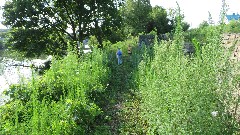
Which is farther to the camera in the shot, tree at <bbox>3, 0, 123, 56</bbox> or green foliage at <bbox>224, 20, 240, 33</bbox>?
tree at <bbox>3, 0, 123, 56</bbox>

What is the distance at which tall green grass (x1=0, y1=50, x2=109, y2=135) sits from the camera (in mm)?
4004

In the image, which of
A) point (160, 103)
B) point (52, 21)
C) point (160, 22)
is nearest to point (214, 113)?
point (160, 103)

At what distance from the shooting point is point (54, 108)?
4.44 meters

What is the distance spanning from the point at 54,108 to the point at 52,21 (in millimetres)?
→ 16823

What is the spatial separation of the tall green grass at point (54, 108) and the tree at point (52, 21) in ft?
40.5

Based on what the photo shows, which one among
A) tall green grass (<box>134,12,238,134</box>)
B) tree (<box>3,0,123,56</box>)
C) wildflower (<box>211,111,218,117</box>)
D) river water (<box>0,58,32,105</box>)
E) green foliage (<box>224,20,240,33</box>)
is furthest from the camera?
tree (<box>3,0,123,56</box>)

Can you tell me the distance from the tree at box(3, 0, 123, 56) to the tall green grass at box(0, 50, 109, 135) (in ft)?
40.5

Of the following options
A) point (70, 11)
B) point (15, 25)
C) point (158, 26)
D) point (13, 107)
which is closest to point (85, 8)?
point (70, 11)

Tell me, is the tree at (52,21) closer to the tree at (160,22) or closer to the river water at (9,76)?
the river water at (9,76)

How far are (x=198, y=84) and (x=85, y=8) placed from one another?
17.8m

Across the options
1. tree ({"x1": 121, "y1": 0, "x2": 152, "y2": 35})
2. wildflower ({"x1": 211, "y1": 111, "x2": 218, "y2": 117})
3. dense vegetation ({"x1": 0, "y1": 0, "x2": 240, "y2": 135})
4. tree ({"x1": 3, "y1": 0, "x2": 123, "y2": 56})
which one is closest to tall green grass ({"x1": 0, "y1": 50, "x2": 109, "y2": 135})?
A: dense vegetation ({"x1": 0, "y1": 0, "x2": 240, "y2": 135})

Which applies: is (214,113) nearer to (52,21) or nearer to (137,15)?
(52,21)

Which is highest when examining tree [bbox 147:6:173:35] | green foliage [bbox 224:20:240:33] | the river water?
tree [bbox 147:6:173:35]

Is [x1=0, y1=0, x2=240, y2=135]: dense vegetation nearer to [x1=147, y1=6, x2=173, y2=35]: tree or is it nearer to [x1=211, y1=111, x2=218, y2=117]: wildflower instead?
[x1=211, y1=111, x2=218, y2=117]: wildflower
